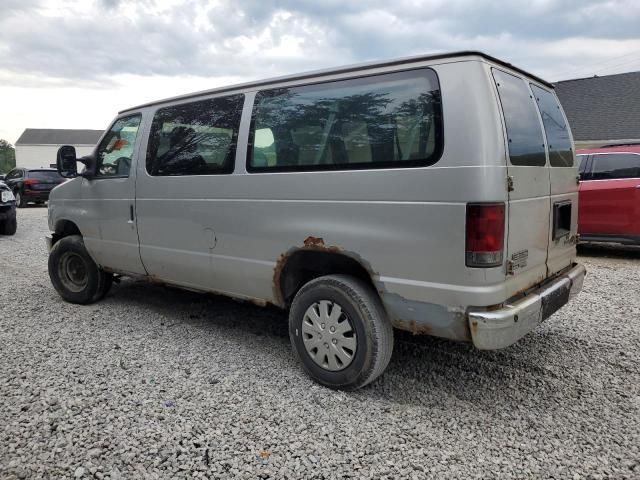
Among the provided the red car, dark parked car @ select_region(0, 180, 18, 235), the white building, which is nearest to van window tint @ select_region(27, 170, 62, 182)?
dark parked car @ select_region(0, 180, 18, 235)

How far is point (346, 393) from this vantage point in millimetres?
3195

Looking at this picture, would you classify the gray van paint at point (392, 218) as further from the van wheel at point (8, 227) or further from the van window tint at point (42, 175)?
the van window tint at point (42, 175)

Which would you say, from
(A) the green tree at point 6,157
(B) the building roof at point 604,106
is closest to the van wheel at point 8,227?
(B) the building roof at point 604,106

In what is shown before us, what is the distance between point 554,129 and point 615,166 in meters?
4.91

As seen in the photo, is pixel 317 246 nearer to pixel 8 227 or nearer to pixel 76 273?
pixel 76 273

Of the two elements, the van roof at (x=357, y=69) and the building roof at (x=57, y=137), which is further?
the building roof at (x=57, y=137)

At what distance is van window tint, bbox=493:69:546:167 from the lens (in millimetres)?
2822

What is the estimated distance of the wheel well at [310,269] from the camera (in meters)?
3.22

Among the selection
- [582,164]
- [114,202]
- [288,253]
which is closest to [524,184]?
[288,253]

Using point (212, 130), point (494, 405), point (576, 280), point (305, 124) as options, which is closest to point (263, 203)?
point (305, 124)

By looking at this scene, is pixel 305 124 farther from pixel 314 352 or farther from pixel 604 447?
pixel 604 447

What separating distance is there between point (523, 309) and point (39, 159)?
2828 inches

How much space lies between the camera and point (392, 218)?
2.86 meters

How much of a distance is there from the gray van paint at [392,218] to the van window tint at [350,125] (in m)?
0.07
